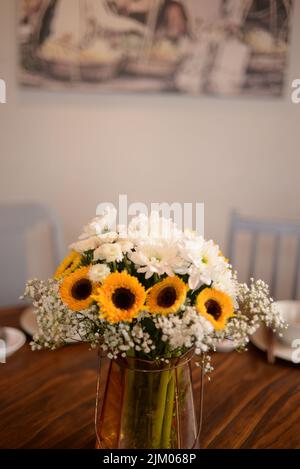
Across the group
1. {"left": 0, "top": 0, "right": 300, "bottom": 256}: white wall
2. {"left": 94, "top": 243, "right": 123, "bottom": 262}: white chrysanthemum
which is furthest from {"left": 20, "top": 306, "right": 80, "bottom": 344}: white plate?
{"left": 0, "top": 0, "right": 300, "bottom": 256}: white wall

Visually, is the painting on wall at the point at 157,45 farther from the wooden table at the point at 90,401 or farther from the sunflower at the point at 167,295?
the sunflower at the point at 167,295

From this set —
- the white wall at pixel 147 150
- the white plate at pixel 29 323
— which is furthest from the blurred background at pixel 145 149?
the white plate at pixel 29 323

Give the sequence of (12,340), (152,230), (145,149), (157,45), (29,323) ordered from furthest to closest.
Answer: (145,149), (157,45), (29,323), (12,340), (152,230)

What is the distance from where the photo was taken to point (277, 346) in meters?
1.40

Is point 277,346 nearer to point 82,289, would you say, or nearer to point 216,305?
point 216,305

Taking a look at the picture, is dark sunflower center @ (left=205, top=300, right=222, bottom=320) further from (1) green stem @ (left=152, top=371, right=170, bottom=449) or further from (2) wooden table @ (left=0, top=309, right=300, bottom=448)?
(2) wooden table @ (left=0, top=309, right=300, bottom=448)

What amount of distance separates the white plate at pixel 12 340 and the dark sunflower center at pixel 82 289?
0.56m

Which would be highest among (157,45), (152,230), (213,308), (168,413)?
(157,45)

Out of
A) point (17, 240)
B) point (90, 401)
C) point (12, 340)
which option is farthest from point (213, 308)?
point (17, 240)

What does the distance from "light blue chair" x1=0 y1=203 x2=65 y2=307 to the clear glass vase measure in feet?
3.46

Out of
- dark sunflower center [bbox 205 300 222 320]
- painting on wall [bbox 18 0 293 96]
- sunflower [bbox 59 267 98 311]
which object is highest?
painting on wall [bbox 18 0 293 96]

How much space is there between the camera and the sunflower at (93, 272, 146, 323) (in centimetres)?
82

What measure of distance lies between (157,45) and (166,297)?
160cm

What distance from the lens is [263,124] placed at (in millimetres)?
2529
